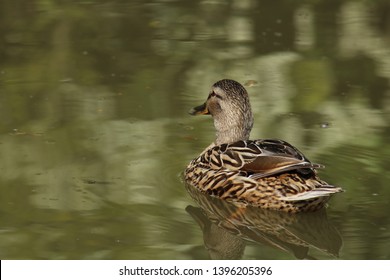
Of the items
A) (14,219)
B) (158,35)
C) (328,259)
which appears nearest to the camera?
(328,259)

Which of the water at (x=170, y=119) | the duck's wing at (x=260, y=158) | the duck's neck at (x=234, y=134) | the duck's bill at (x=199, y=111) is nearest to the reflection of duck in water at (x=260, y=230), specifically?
the water at (x=170, y=119)

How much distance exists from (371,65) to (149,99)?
2878 mm

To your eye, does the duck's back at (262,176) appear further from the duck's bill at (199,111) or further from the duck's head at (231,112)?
the duck's bill at (199,111)

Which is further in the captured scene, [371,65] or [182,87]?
[371,65]

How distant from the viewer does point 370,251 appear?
8.45 m

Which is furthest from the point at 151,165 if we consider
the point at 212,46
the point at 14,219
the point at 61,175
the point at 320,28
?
the point at 320,28

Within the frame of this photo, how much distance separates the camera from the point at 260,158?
9.53 metres

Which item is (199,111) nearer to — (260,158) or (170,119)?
(170,119)

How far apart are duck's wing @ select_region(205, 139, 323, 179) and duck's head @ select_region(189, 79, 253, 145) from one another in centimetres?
34

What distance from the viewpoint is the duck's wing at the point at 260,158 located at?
9.27m

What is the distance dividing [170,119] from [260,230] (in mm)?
2622

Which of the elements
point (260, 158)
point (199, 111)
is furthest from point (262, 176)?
point (199, 111)

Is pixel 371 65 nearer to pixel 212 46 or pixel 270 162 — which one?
pixel 212 46

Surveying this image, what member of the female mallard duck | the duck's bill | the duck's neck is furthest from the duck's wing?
the duck's bill
